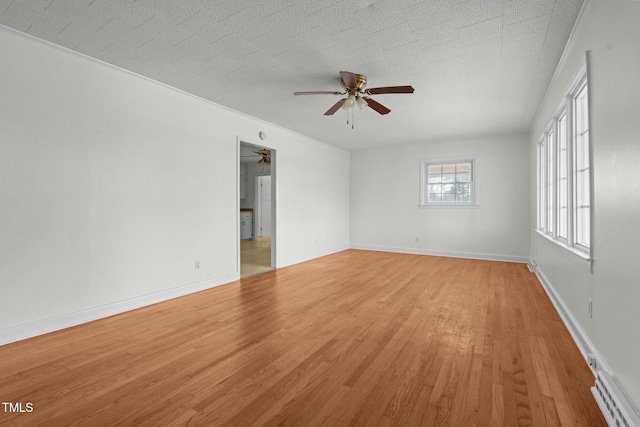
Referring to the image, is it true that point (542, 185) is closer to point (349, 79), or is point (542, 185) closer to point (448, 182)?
point (448, 182)

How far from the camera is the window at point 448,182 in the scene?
6.43 meters

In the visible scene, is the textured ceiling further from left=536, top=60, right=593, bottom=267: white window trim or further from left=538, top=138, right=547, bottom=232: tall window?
left=538, top=138, right=547, bottom=232: tall window

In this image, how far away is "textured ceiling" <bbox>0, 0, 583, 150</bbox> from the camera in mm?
2180

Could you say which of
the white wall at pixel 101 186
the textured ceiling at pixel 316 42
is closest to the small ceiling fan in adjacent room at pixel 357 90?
the textured ceiling at pixel 316 42

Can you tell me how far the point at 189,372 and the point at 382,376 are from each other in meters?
1.29

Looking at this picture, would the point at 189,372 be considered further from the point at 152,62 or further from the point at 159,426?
the point at 152,62

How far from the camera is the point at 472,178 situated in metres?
6.39

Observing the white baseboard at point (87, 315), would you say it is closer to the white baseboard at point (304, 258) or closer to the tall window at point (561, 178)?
the white baseboard at point (304, 258)

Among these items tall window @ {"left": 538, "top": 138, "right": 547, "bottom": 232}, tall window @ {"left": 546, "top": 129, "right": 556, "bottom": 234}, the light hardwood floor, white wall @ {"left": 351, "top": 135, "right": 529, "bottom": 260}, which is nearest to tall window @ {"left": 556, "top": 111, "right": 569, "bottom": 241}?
tall window @ {"left": 546, "top": 129, "right": 556, "bottom": 234}

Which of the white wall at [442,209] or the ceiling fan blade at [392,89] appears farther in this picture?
the white wall at [442,209]

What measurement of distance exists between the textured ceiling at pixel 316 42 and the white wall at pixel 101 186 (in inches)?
12.2

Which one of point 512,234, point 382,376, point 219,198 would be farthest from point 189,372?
point 512,234

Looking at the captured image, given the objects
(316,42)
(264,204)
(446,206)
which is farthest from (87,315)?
(264,204)

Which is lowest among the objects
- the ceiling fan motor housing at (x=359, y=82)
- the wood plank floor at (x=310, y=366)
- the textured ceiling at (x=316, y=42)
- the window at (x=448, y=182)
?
the wood plank floor at (x=310, y=366)
